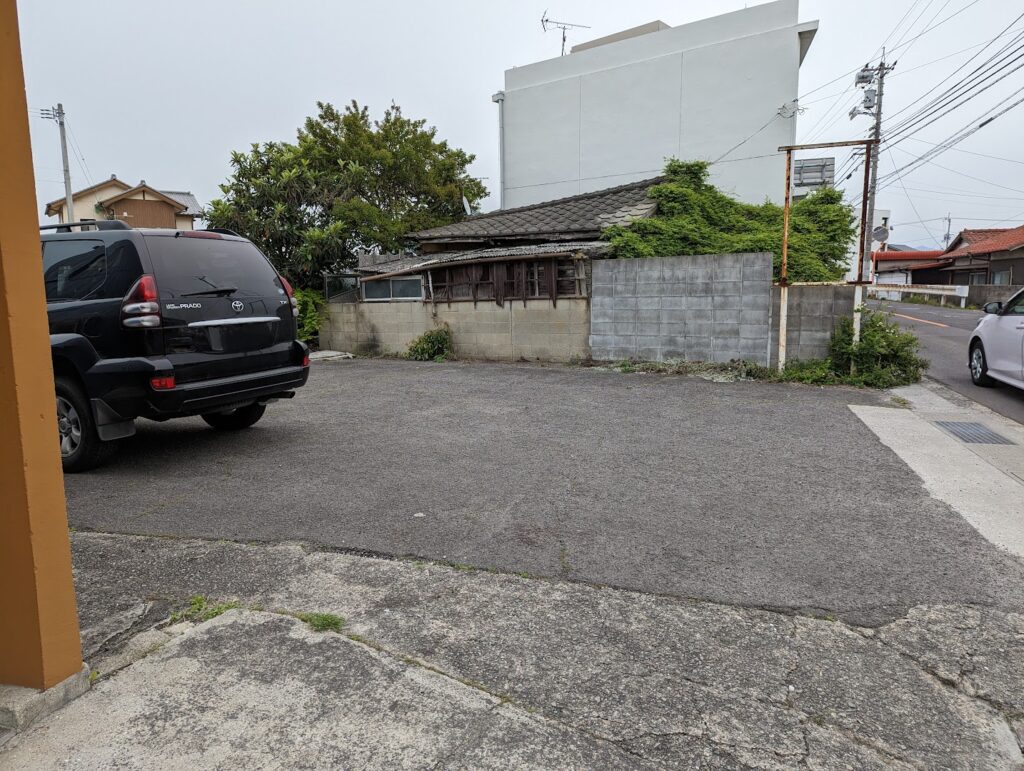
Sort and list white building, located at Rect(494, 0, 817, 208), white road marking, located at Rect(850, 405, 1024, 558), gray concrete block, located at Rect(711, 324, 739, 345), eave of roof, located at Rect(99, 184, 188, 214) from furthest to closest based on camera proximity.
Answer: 1. eave of roof, located at Rect(99, 184, 188, 214)
2. white building, located at Rect(494, 0, 817, 208)
3. gray concrete block, located at Rect(711, 324, 739, 345)
4. white road marking, located at Rect(850, 405, 1024, 558)

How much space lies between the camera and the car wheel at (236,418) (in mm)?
6410

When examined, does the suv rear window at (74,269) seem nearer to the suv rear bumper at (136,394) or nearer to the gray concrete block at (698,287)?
the suv rear bumper at (136,394)

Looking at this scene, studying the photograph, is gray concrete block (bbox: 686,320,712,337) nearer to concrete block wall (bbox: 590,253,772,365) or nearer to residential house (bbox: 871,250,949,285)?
concrete block wall (bbox: 590,253,772,365)

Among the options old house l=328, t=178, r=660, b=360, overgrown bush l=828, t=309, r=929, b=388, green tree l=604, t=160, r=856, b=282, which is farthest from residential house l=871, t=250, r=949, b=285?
overgrown bush l=828, t=309, r=929, b=388

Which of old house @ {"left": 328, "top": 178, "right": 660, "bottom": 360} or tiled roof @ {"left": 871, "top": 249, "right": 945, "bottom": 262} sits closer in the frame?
old house @ {"left": 328, "top": 178, "right": 660, "bottom": 360}

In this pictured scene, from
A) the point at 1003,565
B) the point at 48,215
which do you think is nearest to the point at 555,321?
the point at 1003,565

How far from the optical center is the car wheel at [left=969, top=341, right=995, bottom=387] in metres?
8.88

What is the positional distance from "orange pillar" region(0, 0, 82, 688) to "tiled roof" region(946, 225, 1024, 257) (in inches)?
1359

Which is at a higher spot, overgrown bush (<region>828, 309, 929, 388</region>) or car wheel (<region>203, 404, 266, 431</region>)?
overgrown bush (<region>828, 309, 929, 388</region>)

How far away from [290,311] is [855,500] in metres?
4.74

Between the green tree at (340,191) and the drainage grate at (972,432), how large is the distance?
39.6 ft

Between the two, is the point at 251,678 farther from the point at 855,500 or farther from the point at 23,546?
the point at 855,500

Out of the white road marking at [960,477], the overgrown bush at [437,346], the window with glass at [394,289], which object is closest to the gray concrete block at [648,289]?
the overgrown bush at [437,346]

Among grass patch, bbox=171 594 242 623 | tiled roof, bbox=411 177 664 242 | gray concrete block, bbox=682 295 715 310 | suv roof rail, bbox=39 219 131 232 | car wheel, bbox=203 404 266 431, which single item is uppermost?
tiled roof, bbox=411 177 664 242
